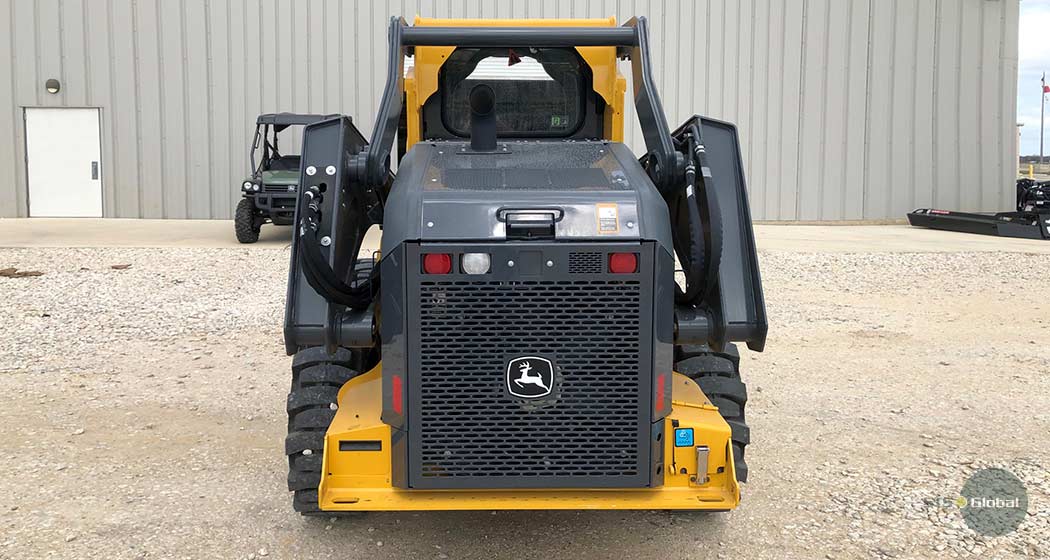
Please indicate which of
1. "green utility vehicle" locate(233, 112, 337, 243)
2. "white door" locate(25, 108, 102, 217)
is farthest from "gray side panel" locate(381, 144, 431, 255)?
"white door" locate(25, 108, 102, 217)

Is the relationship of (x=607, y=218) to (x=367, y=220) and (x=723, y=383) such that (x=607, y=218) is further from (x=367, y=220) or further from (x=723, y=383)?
(x=367, y=220)

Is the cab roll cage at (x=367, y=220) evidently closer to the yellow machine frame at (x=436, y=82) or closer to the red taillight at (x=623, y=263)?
the red taillight at (x=623, y=263)

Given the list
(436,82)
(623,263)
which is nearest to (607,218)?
(623,263)

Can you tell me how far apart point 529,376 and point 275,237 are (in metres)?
12.9

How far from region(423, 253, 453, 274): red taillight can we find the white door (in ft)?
57.3

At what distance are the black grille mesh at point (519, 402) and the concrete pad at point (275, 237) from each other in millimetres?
9285

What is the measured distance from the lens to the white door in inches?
724

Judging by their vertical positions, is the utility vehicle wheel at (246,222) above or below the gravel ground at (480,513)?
above

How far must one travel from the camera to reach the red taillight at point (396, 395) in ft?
10.5

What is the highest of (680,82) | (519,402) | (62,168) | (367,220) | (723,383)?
(680,82)

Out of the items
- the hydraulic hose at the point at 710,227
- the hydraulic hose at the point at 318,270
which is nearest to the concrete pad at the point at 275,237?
the hydraulic hose at the point at 318,270

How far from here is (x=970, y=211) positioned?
20078 millimetres

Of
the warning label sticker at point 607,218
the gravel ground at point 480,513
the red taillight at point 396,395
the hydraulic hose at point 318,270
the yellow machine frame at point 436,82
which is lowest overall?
the gravel ground at point 480,513

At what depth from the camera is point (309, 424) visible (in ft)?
12.0
